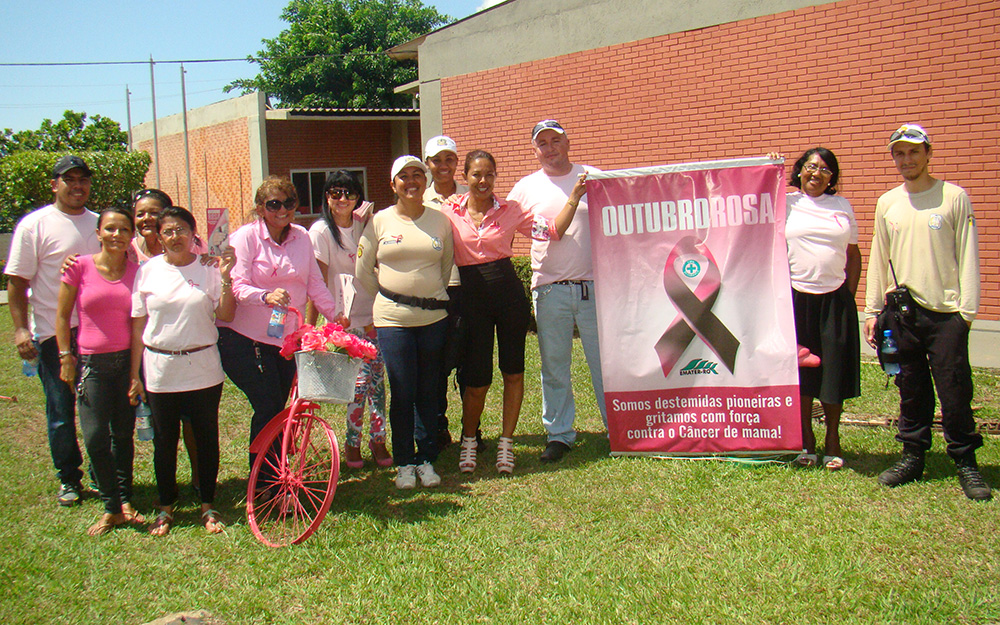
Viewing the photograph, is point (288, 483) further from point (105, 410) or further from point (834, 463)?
point (834, 463)

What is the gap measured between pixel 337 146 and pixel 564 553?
2077cm

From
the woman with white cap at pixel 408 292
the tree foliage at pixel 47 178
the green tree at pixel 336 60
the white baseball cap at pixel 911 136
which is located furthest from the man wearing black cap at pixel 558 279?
the green tree at pixel 336 60

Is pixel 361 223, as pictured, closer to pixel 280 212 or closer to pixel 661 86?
pixel 280 212

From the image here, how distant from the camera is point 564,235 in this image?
527cm

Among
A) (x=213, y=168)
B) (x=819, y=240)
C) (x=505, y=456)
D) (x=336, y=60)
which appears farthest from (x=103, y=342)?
(x=336, y=60)

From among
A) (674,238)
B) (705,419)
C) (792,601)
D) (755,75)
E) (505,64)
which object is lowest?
(792,601)

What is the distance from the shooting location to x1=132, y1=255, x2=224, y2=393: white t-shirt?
4.22 m

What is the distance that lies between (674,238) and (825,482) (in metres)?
1.77

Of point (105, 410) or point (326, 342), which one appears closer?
point (326, 342)

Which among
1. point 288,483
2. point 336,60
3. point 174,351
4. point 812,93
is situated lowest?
point 288,483

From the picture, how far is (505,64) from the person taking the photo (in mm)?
13344

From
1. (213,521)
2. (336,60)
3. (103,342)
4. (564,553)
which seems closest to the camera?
(564,553)

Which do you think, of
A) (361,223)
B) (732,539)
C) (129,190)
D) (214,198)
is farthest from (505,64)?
(129,190)

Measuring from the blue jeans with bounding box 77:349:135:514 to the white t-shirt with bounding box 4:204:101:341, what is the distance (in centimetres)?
64
